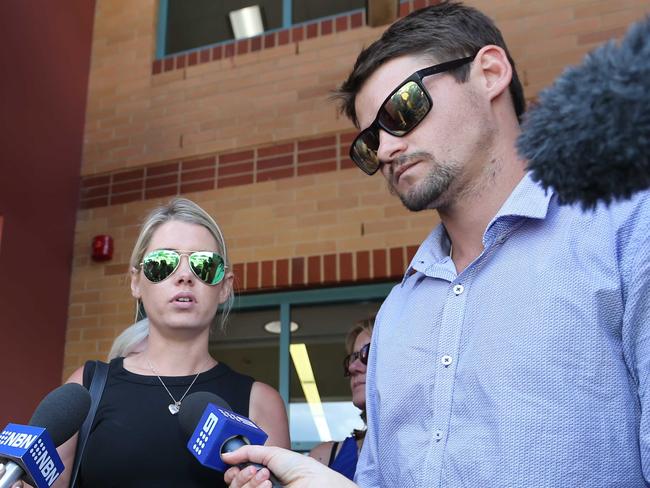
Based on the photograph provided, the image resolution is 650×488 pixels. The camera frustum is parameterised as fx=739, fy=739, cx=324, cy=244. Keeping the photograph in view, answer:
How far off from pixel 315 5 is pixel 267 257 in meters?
A: 2.02

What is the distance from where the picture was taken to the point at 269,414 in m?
2.64

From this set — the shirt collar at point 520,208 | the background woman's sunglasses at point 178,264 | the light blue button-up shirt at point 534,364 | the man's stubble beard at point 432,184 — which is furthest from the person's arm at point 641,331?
the background woman's sunglasses at point 178,264

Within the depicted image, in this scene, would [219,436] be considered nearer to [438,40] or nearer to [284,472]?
[284,472]

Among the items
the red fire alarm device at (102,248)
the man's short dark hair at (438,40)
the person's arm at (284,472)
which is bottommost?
the person's arm at (284,472)

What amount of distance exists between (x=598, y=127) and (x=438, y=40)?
148 centimetres

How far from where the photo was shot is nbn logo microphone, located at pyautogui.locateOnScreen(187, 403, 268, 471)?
5.84 ft

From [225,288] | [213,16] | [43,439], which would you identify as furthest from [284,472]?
[213,16]

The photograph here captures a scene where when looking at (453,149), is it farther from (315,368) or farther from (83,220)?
(83,220)

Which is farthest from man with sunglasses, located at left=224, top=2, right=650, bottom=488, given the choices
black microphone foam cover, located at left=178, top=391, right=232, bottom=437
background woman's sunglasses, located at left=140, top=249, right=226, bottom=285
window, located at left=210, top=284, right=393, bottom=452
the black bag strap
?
window, located at left=210, top=284, right=393, bottom=452

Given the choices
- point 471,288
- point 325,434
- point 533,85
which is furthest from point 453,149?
point 325,434

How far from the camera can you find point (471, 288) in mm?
1771

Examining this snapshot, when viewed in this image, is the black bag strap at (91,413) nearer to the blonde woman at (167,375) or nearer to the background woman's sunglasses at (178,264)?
the blonde woman at (167,375)

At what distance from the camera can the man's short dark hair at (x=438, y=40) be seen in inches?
82.5

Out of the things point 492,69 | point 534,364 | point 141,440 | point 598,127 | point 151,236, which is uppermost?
point 492,69
